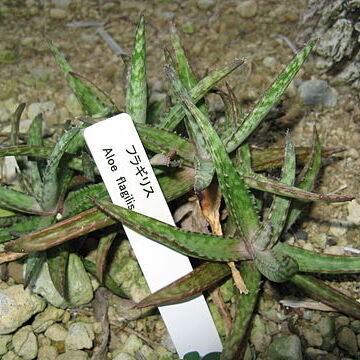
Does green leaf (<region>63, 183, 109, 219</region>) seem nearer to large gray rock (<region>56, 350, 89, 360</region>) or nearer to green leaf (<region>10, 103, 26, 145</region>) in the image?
green leaf (<region>10, 103, 26, 145</region>)

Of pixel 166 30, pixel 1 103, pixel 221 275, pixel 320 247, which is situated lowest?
pixel 320 247

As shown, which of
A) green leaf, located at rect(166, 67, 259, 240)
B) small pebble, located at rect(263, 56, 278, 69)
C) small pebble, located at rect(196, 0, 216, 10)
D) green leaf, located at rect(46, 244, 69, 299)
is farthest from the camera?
small pebble, located at rect(196, 0, 216, 10)

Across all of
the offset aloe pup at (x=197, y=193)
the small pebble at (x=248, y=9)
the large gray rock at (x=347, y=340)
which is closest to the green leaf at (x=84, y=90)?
the offset aloe pup at (x=197, y=193)

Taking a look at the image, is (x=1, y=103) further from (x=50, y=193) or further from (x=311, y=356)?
(x=311, y=356)

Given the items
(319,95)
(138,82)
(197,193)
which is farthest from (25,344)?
(319,95)

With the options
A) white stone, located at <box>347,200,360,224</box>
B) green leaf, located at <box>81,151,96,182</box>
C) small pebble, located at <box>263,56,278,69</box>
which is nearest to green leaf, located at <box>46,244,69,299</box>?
green leaf, located at <box>81,151,96,182</box>

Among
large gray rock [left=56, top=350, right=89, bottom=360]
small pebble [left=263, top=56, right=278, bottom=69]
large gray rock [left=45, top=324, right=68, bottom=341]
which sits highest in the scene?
small pebble [left=263, top=56, right=278, bottom=69]

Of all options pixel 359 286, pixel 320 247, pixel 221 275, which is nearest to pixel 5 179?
pixel 221 275
